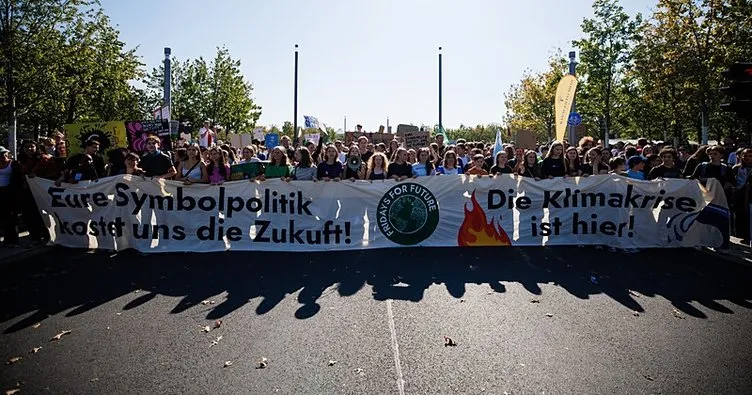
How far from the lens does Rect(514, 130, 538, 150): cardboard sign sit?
53.7ft

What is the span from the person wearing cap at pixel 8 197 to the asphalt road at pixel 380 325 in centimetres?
127

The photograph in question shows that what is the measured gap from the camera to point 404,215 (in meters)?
8.52

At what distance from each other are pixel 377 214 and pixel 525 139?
956 centimetres

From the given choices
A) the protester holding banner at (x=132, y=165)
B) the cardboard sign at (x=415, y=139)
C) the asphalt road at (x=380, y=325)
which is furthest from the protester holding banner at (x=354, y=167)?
the cardboard sign at (x=415, y=139)

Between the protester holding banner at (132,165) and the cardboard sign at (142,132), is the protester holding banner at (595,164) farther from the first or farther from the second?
the cardboard sign at (142,132)

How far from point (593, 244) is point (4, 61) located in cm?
1588

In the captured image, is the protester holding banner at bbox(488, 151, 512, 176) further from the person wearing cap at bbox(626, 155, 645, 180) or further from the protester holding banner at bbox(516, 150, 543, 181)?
the person wearing cap at bbox(626, 155, 645, 180)

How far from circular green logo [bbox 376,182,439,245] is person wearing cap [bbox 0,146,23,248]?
6397 millimetres

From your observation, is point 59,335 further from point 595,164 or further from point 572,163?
point 595,164

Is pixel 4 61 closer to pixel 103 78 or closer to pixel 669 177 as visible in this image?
pixel 103 78

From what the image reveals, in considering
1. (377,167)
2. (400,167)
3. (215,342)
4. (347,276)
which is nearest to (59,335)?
(215,342)

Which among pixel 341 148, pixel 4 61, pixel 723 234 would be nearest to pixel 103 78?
pixel 4 61

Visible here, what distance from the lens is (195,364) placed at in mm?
4016

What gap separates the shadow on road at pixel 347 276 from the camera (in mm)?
5695
